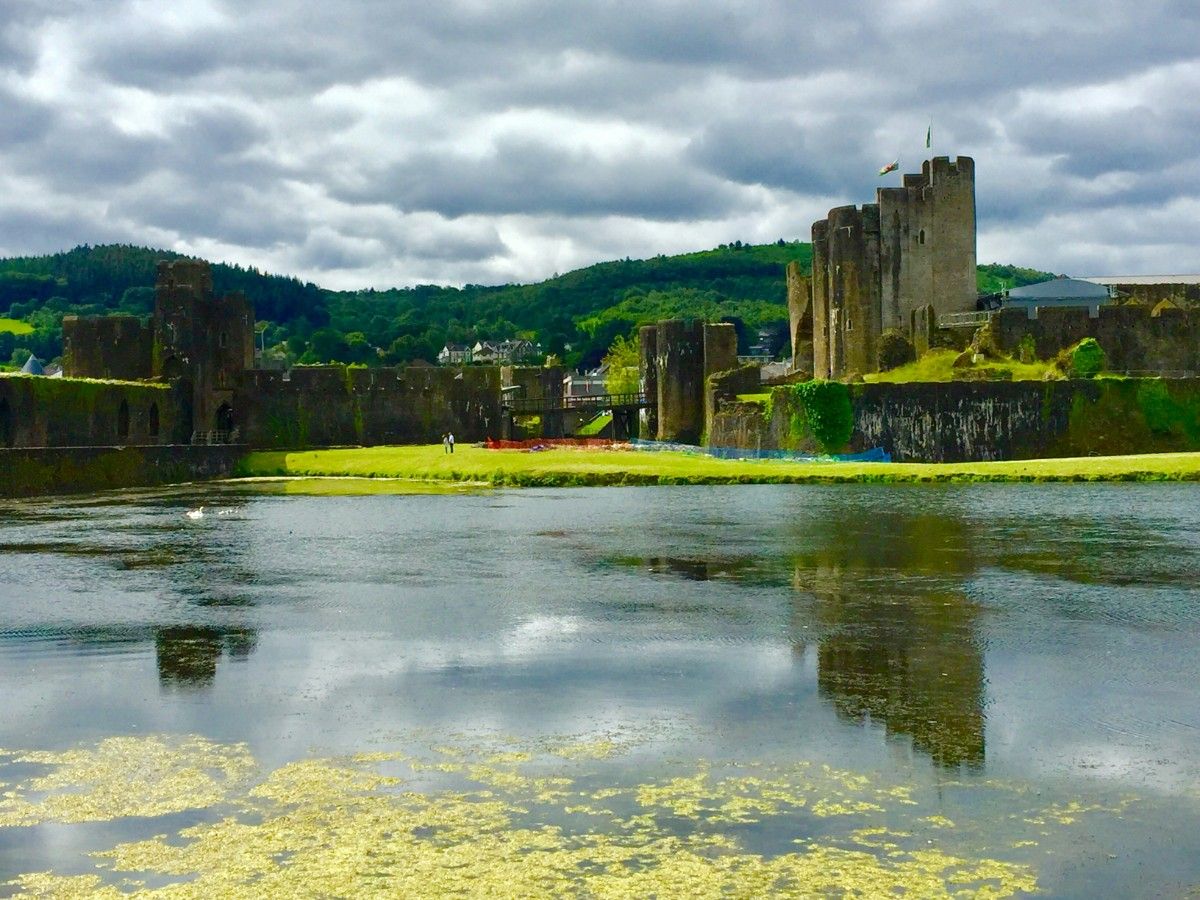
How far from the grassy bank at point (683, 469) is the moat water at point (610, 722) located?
17451mm

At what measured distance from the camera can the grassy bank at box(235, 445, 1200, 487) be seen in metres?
40.1

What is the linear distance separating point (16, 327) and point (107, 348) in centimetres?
9626

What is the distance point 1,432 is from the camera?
4431 centimetres

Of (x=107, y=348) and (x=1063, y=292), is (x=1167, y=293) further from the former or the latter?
(x=107, y=348)

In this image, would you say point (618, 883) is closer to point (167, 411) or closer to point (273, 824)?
point (273, 824)

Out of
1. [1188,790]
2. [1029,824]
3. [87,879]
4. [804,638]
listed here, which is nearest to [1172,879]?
[1029,824]

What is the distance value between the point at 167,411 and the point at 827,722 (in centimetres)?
5180

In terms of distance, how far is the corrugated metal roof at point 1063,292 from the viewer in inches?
2382

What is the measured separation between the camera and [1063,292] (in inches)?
2411

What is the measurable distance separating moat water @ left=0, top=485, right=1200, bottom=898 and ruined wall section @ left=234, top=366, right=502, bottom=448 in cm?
4082

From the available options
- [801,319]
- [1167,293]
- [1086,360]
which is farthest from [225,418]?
[1167,293]

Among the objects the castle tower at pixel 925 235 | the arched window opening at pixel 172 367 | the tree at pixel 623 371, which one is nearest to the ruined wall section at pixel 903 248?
the castle tower at pixel 925 235

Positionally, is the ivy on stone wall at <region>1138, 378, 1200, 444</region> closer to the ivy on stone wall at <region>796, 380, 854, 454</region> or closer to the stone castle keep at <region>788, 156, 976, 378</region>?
the ivy on stone wall at <region>796, 380, 854, 454</region>

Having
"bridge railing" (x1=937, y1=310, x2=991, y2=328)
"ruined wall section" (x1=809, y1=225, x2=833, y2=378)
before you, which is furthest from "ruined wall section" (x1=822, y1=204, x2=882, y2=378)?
"bridge railing" (x1=937, y1=310, x2=991, y2=328)
